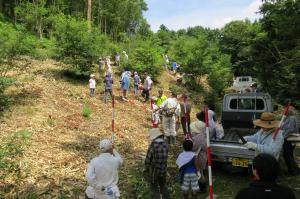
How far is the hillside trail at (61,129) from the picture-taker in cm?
888

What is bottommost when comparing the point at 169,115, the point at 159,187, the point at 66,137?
the point at 159,187

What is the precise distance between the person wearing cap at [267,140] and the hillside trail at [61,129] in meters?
3.65

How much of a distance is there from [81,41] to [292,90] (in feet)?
40.0

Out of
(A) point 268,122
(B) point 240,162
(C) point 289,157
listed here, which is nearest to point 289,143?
(C) point 289,157

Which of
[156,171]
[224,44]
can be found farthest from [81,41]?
[224,44]

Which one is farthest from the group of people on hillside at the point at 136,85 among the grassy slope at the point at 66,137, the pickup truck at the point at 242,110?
the pickup truck at the point at 242,110

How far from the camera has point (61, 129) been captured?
45.4ft

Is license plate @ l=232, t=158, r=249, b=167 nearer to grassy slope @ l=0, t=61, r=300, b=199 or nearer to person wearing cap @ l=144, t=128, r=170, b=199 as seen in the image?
grassy slope @ l=0, t=61, r=300, b=199

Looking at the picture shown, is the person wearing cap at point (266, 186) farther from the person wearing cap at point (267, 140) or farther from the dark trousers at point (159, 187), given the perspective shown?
the dark trousers at point (159, 187)

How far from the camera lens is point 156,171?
24.0ft

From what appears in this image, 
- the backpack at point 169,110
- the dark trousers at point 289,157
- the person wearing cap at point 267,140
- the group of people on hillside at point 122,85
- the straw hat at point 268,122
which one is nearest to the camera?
the person wearing cap at point 267,140

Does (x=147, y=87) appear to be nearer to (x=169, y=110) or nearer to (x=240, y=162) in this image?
(x=169, y=110)

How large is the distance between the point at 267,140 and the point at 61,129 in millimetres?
9089

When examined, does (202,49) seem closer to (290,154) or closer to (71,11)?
(290,154)
